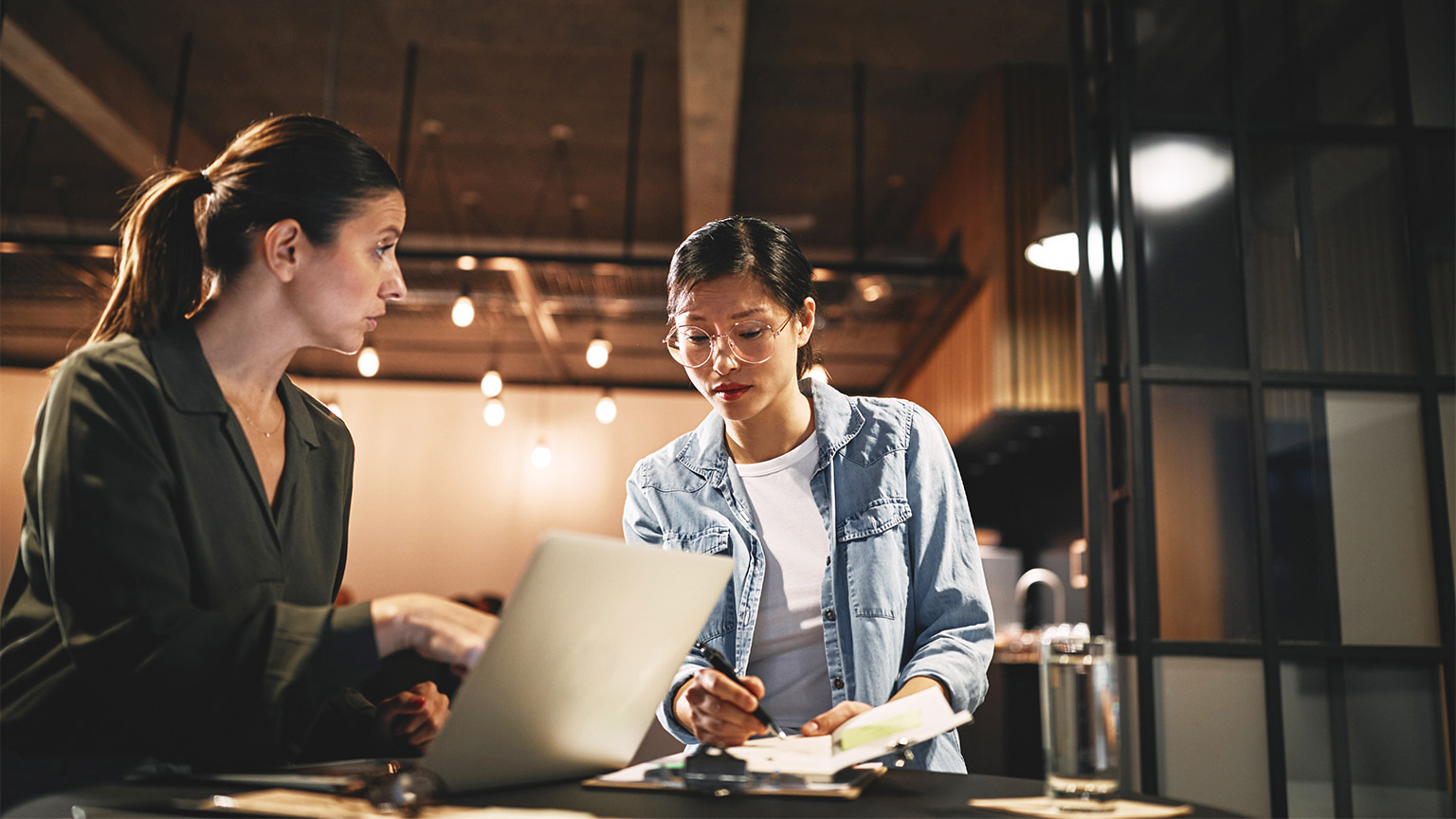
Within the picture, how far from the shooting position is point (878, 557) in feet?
4.97

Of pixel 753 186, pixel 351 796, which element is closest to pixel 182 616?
pixel 351 796

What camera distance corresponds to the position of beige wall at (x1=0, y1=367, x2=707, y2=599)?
1028cm

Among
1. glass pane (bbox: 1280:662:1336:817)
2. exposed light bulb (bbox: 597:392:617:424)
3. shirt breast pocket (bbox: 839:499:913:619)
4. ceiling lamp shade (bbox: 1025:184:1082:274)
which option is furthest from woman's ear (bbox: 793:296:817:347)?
exposed light bulb (bbox: 597:392:617:424)

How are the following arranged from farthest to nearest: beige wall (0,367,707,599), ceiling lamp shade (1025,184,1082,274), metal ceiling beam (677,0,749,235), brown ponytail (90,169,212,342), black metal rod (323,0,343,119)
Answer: beige wall (0,367,707,599) < black metal rod (323,0,343,119) < metal ceiling beam (677,0,749,235) < ceiling lamp shade (1025,184,1082,274) < brown ponytail (90,169,212,342)

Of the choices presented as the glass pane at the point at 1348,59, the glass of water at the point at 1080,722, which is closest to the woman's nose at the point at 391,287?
the glass of water at the point at 1080,722

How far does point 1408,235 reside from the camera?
113 inches

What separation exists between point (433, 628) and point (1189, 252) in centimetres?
282

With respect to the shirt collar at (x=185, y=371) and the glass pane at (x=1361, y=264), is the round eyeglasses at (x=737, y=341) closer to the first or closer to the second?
the shirt collar at (x=185, y=371)

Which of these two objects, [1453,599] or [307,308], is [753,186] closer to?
[1453,599]

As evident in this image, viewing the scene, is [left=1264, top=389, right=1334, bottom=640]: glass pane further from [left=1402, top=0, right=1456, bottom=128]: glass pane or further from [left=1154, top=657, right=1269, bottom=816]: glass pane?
[left=1402, top=0, right=1456, bottom=128]: glass pane

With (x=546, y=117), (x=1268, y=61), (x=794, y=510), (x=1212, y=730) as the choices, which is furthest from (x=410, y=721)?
(x=546, y=117)

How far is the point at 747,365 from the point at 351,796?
0.90 metres

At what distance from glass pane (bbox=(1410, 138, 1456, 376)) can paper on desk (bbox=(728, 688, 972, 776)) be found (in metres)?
2.51

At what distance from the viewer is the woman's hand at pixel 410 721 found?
1129 millimetres
